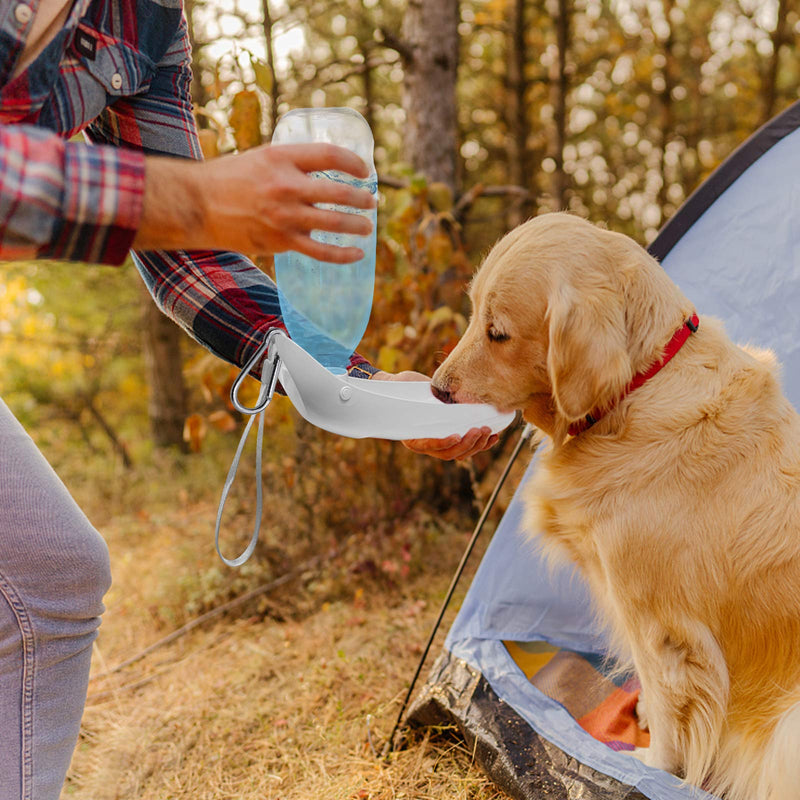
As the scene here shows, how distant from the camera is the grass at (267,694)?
2.21m

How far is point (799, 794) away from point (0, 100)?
80.6 inches

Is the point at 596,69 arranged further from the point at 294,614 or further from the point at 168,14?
the point at 168,14

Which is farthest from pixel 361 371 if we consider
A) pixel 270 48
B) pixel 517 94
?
pixel 517 94

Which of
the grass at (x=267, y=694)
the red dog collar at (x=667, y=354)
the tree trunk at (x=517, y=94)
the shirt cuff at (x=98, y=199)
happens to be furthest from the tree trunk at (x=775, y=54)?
the shirt cuff at (x=98, y=199)

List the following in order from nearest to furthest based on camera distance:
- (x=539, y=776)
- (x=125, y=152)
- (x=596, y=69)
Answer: (x=125, y=152)
(x=539, y=776)
(x=596, y=69)

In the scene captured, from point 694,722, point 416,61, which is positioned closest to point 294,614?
point 694,722

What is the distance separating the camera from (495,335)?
67.9 inches

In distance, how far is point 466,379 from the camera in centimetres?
172

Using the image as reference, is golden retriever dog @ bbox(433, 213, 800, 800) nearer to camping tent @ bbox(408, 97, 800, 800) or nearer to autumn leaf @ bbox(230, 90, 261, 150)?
camping tent @ bbox(408, 97, 800, 800)

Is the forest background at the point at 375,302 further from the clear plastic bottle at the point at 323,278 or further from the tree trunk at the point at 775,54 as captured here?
the clear plastic bottle at the point at 323,278

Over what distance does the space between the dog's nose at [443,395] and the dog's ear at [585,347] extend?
237 millimetres

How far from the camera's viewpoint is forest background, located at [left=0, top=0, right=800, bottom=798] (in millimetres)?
3342

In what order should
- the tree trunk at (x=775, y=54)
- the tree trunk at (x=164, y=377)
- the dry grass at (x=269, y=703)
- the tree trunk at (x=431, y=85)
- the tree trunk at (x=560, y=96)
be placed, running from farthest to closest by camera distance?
the tree trunk at (x=775, y=54) < the tree trunk at (x=560, y=96) < the tree trunk at (x=164, y=377) < the tree trunk at (x=431, y=85) < the dry grass at (x=269, y=703)

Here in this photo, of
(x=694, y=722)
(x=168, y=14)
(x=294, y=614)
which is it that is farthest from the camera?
(x=294, y=614)
